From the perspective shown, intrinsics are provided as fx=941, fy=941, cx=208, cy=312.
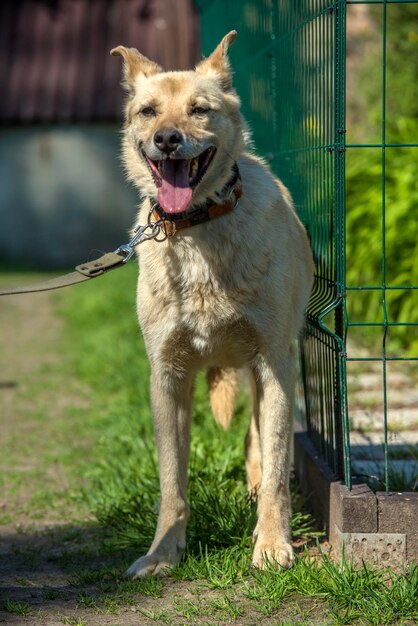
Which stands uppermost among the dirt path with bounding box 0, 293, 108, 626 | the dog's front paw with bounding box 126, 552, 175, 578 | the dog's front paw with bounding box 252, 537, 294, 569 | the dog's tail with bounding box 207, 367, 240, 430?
the dog's tail with bounding box 207, 367, 240, 430

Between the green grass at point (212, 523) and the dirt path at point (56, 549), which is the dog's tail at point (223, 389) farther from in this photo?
the dirt path at point (56, 549)

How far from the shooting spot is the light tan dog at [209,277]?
365 centimetres

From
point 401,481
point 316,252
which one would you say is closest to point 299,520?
point 401,481

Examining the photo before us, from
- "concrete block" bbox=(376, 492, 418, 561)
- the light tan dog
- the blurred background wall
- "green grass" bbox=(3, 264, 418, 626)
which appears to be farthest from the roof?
"concrete block" bbox=(376, 492, 418, 561)

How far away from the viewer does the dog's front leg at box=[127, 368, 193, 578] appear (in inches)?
147

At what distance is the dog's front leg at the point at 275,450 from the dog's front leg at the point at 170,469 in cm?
32

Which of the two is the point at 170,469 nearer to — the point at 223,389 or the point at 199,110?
the point at 223,389

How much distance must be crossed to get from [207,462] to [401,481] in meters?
1.19

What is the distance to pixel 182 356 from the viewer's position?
12.6ft

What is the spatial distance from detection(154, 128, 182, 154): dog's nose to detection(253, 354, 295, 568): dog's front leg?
0.94 meters

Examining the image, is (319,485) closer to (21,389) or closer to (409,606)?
(409,606)

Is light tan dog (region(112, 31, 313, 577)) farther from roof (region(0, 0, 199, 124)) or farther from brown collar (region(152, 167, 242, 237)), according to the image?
roof (region(0, 0, 199, 124))

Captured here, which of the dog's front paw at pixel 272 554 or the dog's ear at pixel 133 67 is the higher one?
the dog's ear at pixel 133 67

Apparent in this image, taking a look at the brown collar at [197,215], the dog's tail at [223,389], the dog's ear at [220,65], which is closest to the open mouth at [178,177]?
the brown collar at [197,215]
